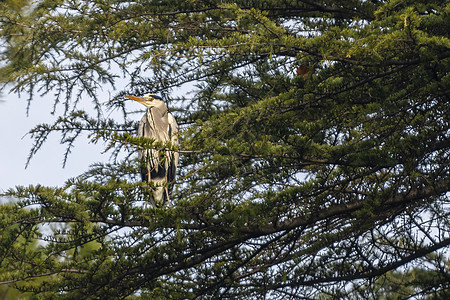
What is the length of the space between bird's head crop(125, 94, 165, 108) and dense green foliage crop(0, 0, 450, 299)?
2.50 feet

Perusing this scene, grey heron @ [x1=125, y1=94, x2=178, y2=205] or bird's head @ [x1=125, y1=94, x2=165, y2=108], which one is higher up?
bird's head @ [x1=125, y1=94, x2=165, y2=108]

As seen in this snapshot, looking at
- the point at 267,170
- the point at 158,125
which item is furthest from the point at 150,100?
the point at 267,170

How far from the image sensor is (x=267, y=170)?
3.37 m

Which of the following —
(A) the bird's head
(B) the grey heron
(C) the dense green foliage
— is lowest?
(C) the dense green foliage

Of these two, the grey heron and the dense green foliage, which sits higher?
the grey heron

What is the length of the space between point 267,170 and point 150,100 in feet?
8.66

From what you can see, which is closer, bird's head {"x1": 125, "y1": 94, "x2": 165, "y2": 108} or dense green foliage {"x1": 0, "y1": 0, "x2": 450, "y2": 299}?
dense green foliage {"x1": 0, "y1": 0, "x2": 450, "y2": 299}

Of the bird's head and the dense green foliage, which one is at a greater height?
the bird's head

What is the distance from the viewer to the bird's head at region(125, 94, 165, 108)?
5.59 m

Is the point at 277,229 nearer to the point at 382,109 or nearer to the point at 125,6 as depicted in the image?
the point at 382,109

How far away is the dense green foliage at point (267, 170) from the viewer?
10.3 ft

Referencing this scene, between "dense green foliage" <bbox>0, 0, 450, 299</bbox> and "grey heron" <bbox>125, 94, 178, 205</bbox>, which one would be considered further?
"grey heron" <bbox>125, 94, 178, 205</bbox>

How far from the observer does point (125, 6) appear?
489 centimetres

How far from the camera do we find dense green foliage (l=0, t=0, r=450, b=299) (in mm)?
3125
